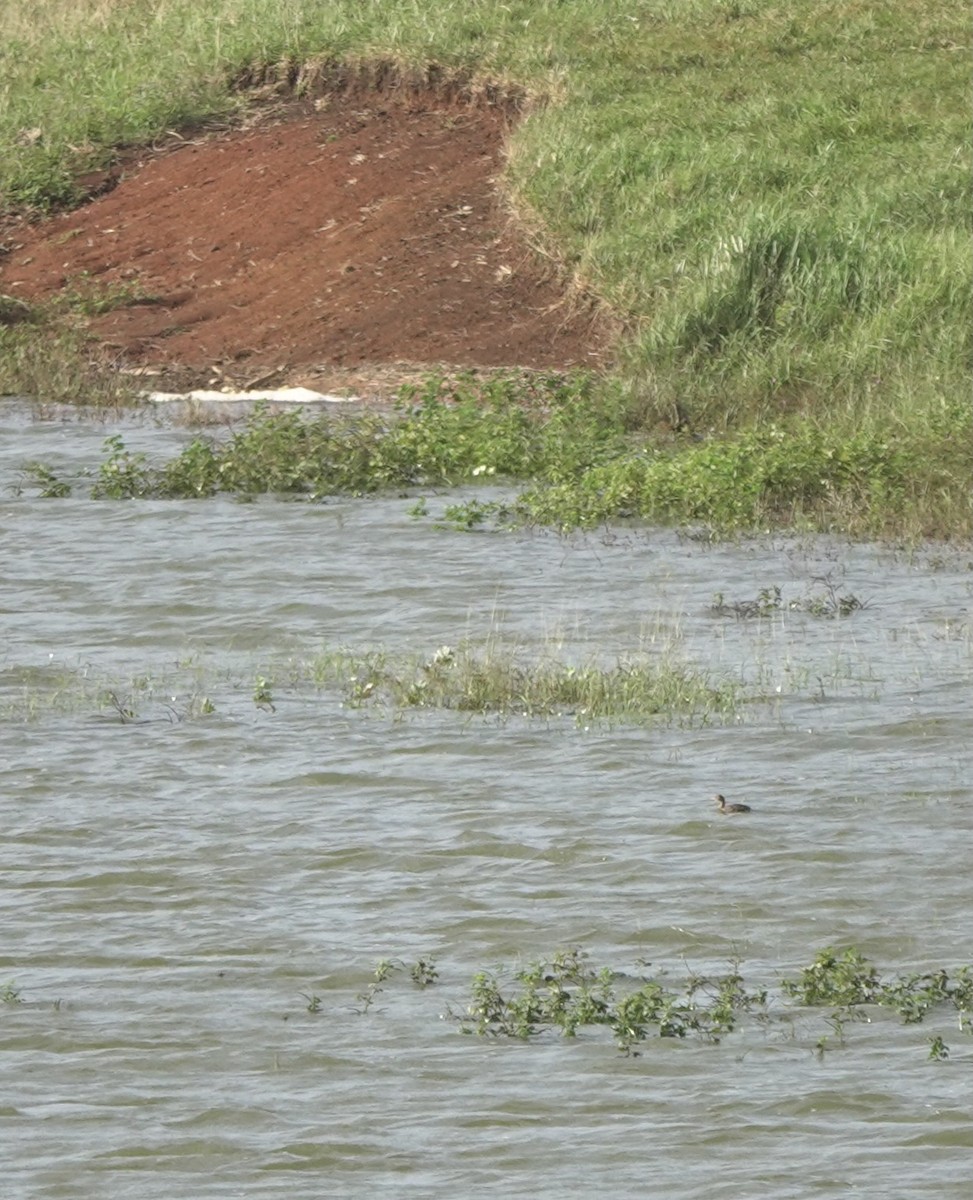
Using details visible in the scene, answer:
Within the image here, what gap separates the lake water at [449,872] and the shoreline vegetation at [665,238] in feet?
2.90

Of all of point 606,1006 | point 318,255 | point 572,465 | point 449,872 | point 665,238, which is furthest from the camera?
point 318,255

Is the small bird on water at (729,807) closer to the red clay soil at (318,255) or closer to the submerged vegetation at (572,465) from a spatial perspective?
the submerged vegetation at (572,465)

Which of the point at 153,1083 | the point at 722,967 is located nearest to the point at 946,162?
the point at 722,967

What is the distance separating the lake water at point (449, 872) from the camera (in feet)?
15.5

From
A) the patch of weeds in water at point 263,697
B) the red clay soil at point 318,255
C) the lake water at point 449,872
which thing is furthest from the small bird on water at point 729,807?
the red clay soil at point 318,255

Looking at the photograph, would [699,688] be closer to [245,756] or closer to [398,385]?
[245,756]

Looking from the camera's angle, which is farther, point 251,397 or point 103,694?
point 251,397

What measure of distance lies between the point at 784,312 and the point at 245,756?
684 cm

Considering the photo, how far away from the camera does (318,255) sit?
1658 centimetres

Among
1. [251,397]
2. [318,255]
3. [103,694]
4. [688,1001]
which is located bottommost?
[688,1001]

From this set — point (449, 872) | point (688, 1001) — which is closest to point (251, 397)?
point (449, 872)

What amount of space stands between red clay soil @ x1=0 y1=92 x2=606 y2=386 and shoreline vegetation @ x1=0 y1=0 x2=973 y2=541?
35cm

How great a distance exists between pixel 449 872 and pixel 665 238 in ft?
29.8

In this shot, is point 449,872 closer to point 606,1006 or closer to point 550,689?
point 606,1006
